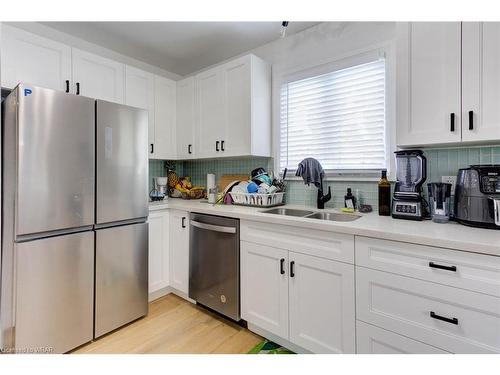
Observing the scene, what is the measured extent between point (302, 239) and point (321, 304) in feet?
1.27

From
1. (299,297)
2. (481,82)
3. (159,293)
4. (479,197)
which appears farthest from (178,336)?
(481,82)

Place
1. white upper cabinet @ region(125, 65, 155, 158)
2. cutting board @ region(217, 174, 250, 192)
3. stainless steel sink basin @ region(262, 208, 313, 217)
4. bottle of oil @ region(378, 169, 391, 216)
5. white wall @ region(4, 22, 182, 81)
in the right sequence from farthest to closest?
cutting board @ region(217, 174, 250, 192)
white upper cabinet @ region(125, 65, 155, 158)
white wall @ region(4, 22, 182, 81)
stainless steel sink basin @ region(262, 208, 313, 217)
bottle of oil @ region(378, 169, 391, 216)

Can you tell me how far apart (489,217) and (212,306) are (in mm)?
1871

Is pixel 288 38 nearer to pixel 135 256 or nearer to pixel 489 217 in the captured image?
pixel 489 217

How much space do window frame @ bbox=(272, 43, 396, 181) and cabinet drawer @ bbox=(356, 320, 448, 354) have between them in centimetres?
104

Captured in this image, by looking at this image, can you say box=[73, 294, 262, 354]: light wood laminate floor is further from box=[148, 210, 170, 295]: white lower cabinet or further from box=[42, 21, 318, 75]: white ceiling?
box=[42, 21, 318, 75]: white ceiling

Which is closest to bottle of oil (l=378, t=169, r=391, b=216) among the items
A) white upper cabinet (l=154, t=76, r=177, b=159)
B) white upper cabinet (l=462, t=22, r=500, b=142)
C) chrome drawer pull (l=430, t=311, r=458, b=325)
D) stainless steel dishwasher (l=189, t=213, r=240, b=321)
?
white upper cabinet (l=462, t=22, r=500, b=142)

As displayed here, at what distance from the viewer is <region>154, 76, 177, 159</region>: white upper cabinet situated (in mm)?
2732

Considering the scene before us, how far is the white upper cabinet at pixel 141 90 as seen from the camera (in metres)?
2.46

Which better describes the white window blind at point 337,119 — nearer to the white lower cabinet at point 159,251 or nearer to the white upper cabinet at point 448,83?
the white upper cabinet at point 448,83

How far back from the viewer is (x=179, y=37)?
2338mm

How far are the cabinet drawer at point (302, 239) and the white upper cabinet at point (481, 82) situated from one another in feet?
2.76

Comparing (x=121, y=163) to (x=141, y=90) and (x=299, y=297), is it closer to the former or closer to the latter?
(x=141, y=90)

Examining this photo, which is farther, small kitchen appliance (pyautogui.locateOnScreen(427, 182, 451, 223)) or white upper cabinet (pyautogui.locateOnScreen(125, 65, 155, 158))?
white upper cabinet (pyautogui.locateOnScreen(125, 65, 155, 158))
